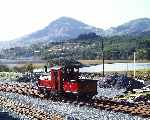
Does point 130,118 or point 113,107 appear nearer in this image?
point 130,118

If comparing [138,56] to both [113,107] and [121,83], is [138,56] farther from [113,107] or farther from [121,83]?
[113,107]

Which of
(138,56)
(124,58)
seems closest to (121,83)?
(138,56)

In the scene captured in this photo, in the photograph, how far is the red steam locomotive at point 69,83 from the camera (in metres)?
32.7

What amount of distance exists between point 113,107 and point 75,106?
3.77 metres

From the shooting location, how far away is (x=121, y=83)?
Result: 51.1 m

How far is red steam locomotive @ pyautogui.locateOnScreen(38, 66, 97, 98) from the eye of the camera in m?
32.7

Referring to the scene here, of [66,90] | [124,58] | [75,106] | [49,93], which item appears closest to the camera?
[75,106]

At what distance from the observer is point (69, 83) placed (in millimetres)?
33312

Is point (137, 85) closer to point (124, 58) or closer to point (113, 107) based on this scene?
point (113, 107)

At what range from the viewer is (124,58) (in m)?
167

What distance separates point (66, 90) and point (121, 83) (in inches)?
735

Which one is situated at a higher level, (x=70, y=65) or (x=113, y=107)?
(x=70, y=65)

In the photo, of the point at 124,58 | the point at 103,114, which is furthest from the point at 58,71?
the point at 124,58

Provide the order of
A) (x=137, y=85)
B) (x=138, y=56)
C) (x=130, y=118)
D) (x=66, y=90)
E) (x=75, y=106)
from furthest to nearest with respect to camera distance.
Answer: (x=138, y=56) → (x=137, y=85) → (x=66, y=90) → (x=75, y=106) → (x=130, y=118)
